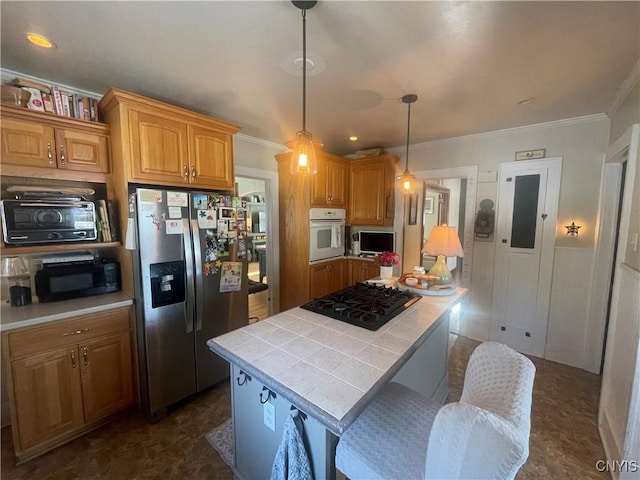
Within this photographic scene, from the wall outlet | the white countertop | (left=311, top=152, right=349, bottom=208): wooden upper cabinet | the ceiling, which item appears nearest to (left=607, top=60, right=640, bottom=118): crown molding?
the ceiling

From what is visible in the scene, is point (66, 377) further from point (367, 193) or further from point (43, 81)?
point (367, 193)

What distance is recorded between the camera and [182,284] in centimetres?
211

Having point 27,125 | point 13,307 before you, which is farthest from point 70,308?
point 27,125

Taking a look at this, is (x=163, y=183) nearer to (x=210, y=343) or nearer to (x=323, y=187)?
(x=210, y=343)

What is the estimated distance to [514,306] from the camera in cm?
310

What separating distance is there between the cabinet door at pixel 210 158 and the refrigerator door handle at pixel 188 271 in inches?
16.5

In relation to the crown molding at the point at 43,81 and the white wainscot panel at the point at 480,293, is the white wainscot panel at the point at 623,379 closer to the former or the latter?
the white wainscot panel at the point at 480,293

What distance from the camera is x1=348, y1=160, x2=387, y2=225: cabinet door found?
3746 millimetres

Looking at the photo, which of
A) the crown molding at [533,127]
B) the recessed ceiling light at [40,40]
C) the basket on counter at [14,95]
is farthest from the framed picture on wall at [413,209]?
the basket on counter at [14,95]

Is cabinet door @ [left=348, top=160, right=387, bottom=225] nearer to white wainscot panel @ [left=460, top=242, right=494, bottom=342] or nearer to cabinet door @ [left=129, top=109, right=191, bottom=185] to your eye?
white wainscot panel @ [left=460, top=242, right=494, bottom=342]

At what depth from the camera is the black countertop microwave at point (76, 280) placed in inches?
74.4

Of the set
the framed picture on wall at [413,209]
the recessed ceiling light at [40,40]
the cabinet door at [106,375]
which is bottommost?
the cabinet door at [106,375]

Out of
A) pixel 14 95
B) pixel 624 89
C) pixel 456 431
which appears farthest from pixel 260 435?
pixel 624 89

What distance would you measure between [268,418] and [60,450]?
1.62 metres
